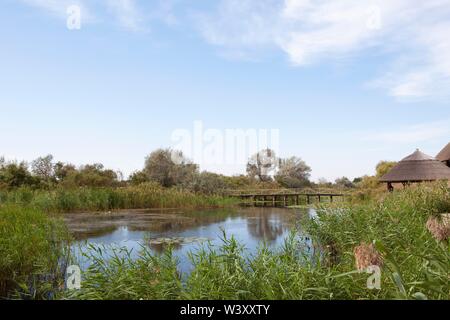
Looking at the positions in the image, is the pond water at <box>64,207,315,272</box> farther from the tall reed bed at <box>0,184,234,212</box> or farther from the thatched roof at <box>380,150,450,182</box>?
the thatched roof at <box>380,150,450,182</box>

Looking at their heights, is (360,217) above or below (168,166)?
below

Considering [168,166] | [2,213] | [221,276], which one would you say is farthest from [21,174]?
[221,276]

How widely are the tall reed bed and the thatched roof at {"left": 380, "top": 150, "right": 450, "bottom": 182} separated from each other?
31.9ft

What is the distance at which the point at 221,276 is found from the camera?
3873 mm

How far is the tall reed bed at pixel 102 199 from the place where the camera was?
14775 millimetres

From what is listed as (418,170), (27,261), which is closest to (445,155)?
(418,170)

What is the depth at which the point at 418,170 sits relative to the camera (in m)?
19.2

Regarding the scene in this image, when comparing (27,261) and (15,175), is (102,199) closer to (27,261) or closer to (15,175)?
(15,175)

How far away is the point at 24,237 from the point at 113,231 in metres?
4.77

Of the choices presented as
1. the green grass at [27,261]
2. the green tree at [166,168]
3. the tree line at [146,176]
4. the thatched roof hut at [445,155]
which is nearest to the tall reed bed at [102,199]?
the tree line at [146,176]

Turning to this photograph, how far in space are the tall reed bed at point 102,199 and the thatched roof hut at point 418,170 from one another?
31.9 feet

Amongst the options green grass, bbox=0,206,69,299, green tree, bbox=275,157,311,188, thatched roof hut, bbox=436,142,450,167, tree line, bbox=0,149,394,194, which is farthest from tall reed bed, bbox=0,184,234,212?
green tree, bbox=275,157,311,188

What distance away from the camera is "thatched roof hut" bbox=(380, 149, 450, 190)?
1895cm
